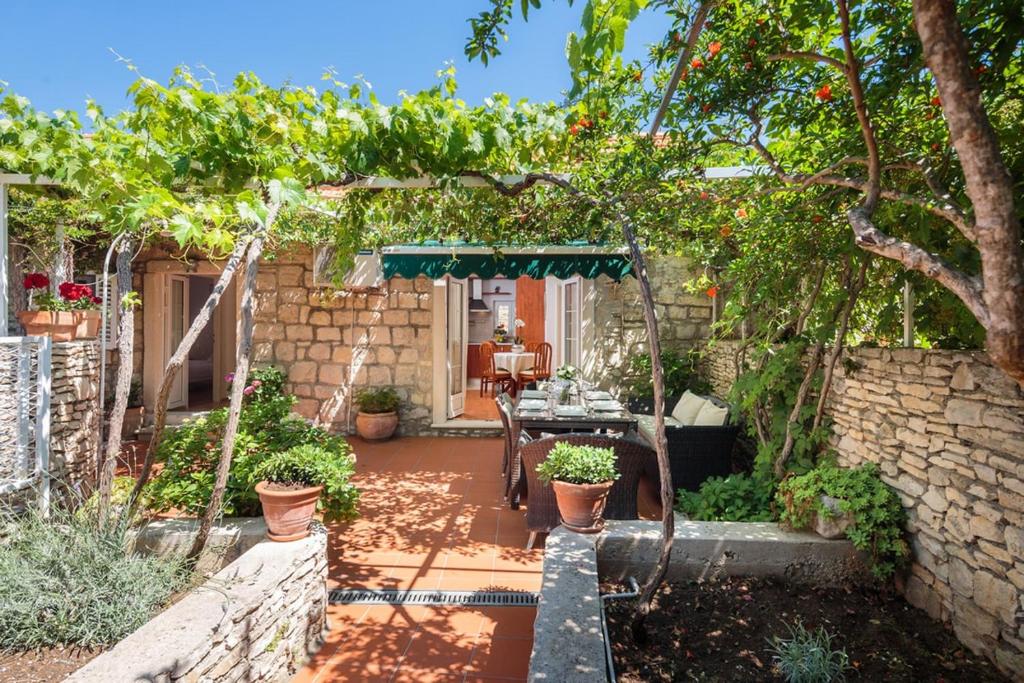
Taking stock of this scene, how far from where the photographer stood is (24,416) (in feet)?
11.8

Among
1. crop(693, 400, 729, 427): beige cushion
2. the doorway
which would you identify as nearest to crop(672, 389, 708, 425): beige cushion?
crop(693, 400, 729, 427): beige cushion

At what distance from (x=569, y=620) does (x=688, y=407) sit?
459cm

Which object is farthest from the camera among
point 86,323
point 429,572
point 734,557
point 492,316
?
point 492,316

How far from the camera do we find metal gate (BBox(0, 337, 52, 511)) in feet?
11.6

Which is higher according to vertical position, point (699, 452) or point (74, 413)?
point (74, 413)

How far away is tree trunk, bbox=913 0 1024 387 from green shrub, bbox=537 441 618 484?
8.48 ft

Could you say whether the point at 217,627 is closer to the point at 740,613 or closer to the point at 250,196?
the point at 250,196

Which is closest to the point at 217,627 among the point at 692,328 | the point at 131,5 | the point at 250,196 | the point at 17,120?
the point at 250,196

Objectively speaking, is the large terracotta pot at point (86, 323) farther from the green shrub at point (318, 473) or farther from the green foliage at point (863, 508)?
the green foliage at point (863, 508)

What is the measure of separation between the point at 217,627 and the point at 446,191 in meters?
2.67

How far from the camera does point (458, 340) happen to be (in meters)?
9.21

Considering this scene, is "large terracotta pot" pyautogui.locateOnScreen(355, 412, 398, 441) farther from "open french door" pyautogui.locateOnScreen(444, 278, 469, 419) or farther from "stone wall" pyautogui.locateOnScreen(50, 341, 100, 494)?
"stone wall" pyautogui.locateOnScreen(50, 341, 100, 494)

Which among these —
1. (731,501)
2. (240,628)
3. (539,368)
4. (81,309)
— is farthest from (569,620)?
(539,368)

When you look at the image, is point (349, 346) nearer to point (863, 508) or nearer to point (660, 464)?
point (660, 464)
